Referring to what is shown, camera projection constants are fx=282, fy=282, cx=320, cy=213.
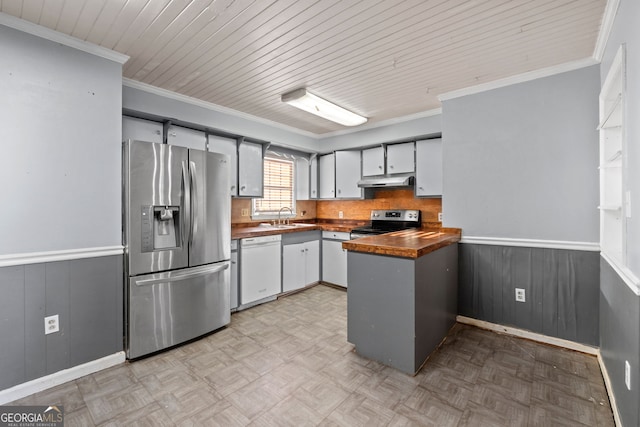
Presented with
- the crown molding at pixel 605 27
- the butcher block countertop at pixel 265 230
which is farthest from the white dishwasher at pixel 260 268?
the crown molding at pixel 605 27

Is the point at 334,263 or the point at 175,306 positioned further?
the point at 334,263

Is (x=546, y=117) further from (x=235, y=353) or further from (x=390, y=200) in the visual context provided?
(x=235, y=353)

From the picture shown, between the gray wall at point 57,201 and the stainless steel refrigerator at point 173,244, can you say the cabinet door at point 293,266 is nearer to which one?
the stainless steel refrigerator at point 173,244

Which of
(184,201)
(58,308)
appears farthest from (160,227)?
(58,308)

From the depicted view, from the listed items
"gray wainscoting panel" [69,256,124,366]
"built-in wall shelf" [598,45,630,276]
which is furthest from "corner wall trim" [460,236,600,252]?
"gray wainscoting panel" [69,256,124,366]

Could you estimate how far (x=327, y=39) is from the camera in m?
2.11

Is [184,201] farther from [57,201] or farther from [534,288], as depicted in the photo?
[534,288]

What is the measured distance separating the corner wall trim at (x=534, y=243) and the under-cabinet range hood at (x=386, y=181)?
3.72 feet

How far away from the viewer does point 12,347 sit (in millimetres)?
1897

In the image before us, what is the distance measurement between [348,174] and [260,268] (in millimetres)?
2055

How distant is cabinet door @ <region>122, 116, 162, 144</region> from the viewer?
2854mm

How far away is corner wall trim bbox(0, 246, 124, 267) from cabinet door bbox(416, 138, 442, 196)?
3421mm

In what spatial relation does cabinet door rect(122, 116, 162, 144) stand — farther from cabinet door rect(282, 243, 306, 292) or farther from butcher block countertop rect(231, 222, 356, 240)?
cabinet door rect(282, 243, 306, 292)

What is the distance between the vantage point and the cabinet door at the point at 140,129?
2.85m
